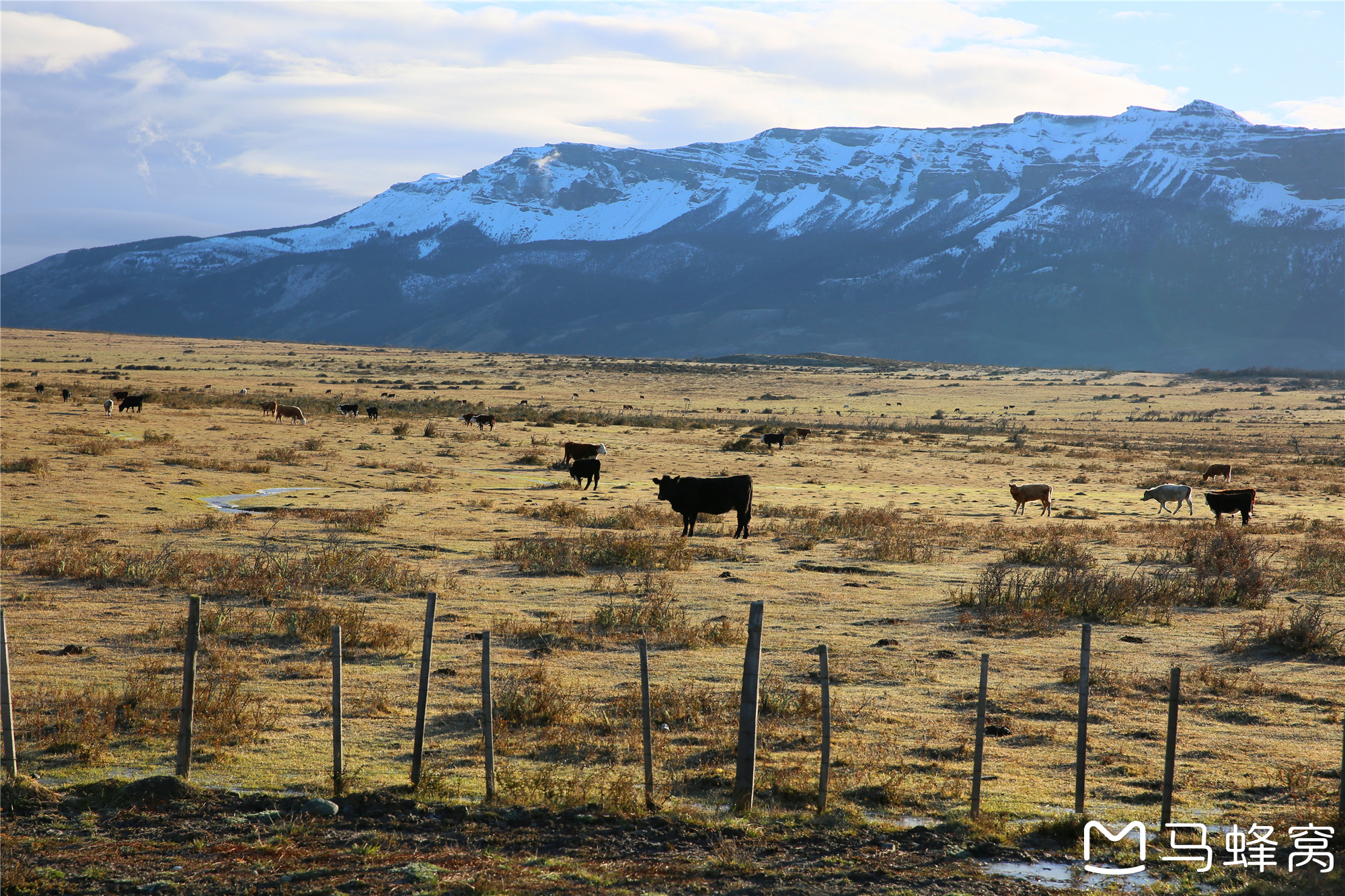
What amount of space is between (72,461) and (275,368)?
8851 cm

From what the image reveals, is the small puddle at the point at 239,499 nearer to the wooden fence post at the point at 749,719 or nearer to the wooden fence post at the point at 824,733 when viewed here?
the wooden fence post at the point at 749,719

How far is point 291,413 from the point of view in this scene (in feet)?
158

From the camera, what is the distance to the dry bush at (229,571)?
635 inches

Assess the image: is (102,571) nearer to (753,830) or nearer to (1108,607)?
(753,830)

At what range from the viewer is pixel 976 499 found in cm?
3366

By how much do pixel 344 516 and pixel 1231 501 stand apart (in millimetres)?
24837

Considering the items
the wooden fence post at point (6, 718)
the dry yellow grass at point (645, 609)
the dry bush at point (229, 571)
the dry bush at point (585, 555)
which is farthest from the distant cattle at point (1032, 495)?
the wooden fence post at point (6, 718)

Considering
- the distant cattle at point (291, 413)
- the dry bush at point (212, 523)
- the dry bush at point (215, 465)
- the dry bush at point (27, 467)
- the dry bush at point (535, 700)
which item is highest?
the distant cattle at point (291, 413)

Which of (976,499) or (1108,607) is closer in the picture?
(1108,607)

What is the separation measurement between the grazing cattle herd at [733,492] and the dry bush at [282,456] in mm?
9449

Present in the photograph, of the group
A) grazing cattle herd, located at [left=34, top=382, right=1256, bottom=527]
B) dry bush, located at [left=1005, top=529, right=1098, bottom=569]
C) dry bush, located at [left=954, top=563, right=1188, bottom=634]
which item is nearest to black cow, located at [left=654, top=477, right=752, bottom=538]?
grazing cattle herd, located at [left=34, top=382, right=1256, bottom=527]

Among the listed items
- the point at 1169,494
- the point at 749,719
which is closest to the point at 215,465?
the point at 749,719

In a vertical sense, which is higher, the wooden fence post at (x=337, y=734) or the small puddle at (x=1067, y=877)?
the wooden fence post at (x=337, y=734)

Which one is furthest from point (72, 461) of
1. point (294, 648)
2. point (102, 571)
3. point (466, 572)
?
point (294, 648)
